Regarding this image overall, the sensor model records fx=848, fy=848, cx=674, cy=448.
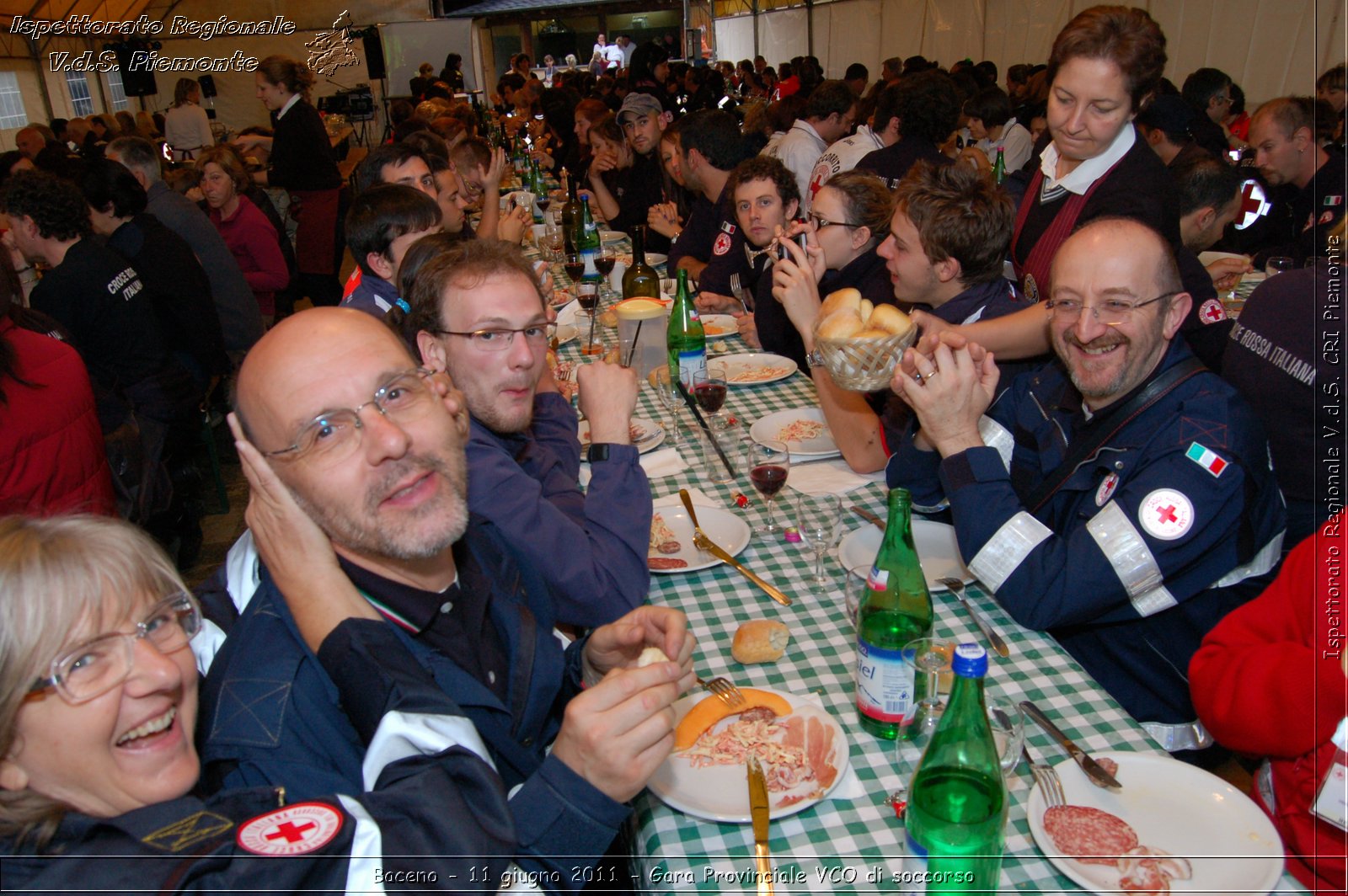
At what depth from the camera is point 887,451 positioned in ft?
7.97

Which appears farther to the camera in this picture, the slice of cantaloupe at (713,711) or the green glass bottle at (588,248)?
the green glass bottle at (588,248)

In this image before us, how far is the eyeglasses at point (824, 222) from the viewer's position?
→ 3.36 meters

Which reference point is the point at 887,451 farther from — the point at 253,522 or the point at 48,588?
the point at 48,588

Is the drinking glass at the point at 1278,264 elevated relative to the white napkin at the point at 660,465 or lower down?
elevated

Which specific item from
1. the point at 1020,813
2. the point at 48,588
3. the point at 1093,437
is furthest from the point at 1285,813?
the point at 48,588

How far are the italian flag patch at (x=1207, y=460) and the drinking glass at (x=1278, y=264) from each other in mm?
3143

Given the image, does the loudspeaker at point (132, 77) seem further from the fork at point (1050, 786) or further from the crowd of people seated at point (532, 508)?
the fork at point (1050, 786)

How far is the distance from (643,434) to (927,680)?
154 centimetres

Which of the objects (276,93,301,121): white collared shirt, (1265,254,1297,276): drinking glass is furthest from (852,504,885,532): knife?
(276,93,301,121): white collared shirt

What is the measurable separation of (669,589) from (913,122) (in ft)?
13.0

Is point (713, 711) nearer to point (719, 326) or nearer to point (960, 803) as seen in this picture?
point (960, 803)

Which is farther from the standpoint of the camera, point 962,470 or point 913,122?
point 913,122

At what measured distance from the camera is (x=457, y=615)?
1.59m

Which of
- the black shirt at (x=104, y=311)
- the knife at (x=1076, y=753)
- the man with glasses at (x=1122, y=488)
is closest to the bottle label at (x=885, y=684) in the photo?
the knife at (x=1076, y=753)
